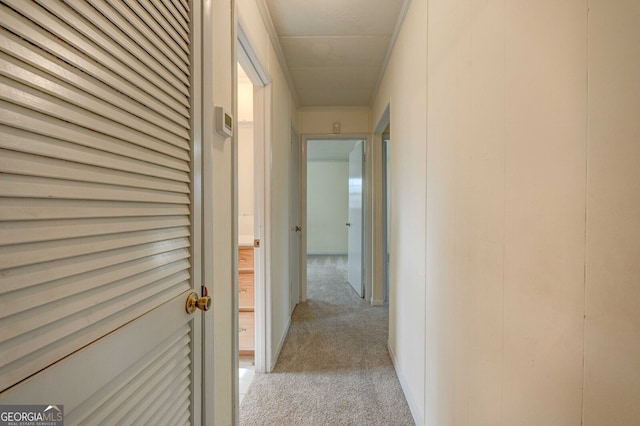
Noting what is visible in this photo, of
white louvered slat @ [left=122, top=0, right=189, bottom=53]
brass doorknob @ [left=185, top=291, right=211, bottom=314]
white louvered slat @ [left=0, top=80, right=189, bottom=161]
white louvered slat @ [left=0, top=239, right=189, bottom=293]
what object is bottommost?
brass doorknob @ [left=185, top=291, right=211, bottom=314]

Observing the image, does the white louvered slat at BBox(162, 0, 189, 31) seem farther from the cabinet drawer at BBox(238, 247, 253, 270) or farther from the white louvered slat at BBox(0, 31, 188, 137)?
the cabinet drawer at BBox(238, 247, 253, 270)

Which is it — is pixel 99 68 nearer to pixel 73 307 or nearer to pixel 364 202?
pixel 73 307

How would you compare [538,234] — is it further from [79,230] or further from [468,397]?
[79,230]

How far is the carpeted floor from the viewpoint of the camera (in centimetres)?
174

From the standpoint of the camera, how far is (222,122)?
117 centimetres

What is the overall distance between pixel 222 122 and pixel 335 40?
4.96 feet

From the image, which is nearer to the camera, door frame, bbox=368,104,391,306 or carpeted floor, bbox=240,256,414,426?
carpeted floor, bbox=240,256,414,426

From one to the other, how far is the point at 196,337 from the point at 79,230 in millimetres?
519

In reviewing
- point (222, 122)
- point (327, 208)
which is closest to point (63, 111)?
point (222, 122)

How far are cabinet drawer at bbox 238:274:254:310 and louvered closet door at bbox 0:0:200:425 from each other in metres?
1.55

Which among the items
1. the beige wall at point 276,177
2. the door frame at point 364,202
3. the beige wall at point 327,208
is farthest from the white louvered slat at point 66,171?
the beige wall at point 327,208

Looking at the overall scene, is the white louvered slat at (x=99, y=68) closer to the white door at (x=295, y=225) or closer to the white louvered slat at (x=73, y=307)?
the white louvered slat at (x=73, y=307)

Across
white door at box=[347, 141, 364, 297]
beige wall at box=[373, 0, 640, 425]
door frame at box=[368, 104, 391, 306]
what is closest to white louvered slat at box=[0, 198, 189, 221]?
beige wall at box=[373, 0, 640, 425]

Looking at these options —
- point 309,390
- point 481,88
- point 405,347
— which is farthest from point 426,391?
point 481,88
